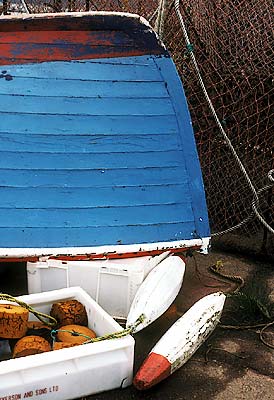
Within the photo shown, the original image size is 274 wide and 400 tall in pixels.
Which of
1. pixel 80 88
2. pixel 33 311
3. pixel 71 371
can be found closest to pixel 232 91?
pixel 80 88

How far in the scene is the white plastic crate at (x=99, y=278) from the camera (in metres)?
3.68

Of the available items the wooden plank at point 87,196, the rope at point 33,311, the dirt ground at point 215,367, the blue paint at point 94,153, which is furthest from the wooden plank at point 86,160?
the dirt ground at point 215,367

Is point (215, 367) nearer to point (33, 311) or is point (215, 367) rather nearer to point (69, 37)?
point (33, 311)

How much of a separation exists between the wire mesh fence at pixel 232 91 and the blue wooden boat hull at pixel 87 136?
1.04 metres

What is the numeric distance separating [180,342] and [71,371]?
2.18ft

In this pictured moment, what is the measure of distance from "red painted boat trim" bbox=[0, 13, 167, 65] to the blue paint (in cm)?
6

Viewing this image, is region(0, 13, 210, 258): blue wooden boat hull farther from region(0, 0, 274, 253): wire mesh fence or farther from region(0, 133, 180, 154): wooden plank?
region(0, 0, 274, 253): wire mesh fence

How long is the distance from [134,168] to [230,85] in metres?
1.61

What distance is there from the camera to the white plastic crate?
368 cm

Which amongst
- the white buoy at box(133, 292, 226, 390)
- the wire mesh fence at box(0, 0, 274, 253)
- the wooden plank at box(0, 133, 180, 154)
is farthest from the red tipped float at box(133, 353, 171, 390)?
the wire mesh fence at box(0, 0, 274, 253)

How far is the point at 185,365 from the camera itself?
336 centimetres

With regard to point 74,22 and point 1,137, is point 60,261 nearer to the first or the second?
point 1,137

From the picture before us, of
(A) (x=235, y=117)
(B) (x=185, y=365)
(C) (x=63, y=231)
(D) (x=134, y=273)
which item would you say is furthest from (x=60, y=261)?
(A) (x=235, y=117)

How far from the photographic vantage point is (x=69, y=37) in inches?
150
